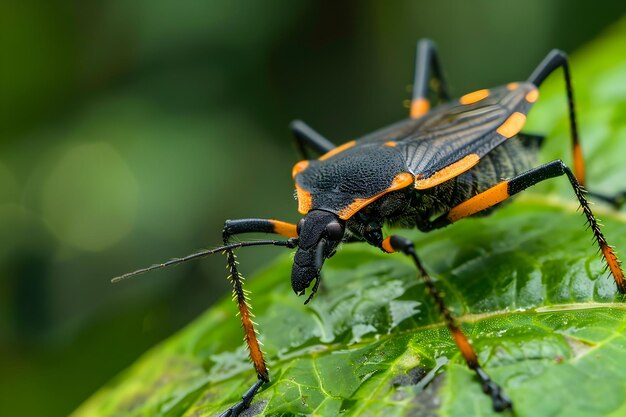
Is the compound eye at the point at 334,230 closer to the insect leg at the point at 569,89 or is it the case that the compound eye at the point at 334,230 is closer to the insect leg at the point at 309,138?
the insect leg at the point at 309,138

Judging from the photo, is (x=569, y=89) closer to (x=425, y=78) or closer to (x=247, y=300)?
(x=425, y=78)

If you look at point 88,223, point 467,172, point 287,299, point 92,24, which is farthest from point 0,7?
point 467,172

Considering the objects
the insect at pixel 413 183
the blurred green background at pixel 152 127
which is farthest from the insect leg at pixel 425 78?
the blurred green background at pixel 152 127

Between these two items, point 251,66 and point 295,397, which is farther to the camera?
point 251,66

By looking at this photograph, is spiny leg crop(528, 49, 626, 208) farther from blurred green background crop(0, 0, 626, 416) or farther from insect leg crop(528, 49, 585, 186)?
blurred green background crop(0, 0, 626, 416)

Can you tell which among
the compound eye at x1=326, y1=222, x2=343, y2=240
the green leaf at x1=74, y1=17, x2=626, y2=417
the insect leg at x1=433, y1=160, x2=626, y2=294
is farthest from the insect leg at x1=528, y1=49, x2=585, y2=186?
the compound eye at x1=326, y1=222, x2=343, y2=240

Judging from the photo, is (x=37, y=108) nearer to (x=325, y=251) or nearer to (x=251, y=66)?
(x=251, y=66)

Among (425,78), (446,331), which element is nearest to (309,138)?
(425,78)
